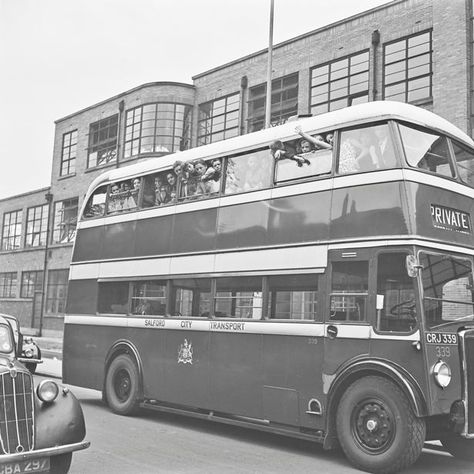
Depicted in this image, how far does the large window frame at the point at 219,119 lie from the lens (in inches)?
987

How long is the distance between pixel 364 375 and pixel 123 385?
5.16 meters

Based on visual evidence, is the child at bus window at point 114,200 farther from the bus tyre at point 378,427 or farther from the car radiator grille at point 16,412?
the car radiator grille at point 16,412

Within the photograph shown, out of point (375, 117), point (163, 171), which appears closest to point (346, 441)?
point (375, 117)

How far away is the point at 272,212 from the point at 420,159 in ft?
7.02

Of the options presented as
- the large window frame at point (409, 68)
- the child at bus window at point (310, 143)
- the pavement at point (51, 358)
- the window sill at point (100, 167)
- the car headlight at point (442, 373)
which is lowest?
the pavement at point (51, 358)

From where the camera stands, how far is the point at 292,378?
8.09 metres

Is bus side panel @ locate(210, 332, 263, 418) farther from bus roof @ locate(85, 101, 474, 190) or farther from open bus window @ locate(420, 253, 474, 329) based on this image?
bus roof @ locate(85, 101, 474, 190)

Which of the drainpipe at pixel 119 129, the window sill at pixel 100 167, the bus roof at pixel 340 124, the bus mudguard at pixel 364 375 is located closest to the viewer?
the bus mudguard at pixel 364 375

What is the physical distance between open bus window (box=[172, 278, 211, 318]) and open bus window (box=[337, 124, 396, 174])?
9.40ft

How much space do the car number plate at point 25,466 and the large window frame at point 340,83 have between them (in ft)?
55.0

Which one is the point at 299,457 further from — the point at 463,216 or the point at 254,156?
the point at 254,156

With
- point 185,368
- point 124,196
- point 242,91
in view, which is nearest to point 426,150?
point 185,368

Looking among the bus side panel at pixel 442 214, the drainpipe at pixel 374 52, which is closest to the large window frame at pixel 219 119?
the drainpipe at pixel 374 52

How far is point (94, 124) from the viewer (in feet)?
106
